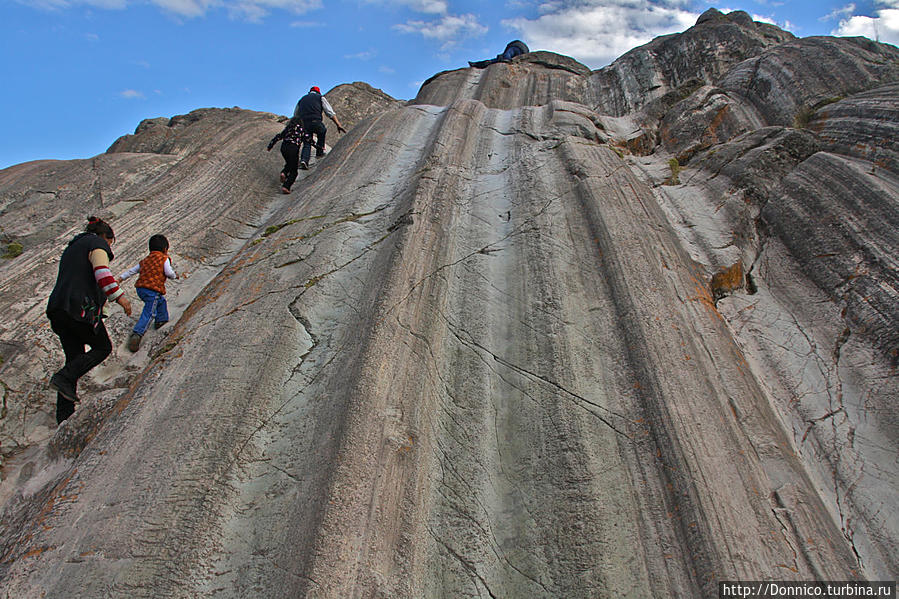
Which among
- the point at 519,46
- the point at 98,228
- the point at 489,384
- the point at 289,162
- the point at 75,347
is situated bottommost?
the point at 489,384

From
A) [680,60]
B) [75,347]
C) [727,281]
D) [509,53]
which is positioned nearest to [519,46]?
[509,53]

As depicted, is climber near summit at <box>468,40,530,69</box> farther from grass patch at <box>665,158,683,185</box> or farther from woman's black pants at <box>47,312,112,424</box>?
woman's black pants at <box>47,312,112,424</box>

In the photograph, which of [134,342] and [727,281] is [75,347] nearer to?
[134,342]

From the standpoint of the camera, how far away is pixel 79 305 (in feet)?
11.3

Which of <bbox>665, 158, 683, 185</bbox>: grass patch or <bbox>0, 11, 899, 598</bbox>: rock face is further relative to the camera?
<bbox>665, 158, 683, 185</bbox>: grass patch

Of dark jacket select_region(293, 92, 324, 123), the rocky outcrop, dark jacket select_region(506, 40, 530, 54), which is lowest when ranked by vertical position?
dark jacket select_region(293, 92, 324, 123)

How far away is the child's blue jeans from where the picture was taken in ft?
13.9

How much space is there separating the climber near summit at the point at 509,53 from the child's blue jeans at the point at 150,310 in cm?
1054

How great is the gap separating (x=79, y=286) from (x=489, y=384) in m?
3.07

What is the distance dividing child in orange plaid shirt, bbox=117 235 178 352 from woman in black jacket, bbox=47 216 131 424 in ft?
1.84

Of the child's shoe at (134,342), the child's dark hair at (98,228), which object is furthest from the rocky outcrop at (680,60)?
the child's shoe at (134,342)

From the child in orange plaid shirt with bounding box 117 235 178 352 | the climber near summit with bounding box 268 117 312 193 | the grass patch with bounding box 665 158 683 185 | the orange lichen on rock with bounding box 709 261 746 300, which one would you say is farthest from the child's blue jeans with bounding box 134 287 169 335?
the grass patch with bounding box 665 158 683 185

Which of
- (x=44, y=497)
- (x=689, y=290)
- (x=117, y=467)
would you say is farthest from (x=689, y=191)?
(x=44, y=497)

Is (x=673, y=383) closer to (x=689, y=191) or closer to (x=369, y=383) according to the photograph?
(x=369, y=383)
